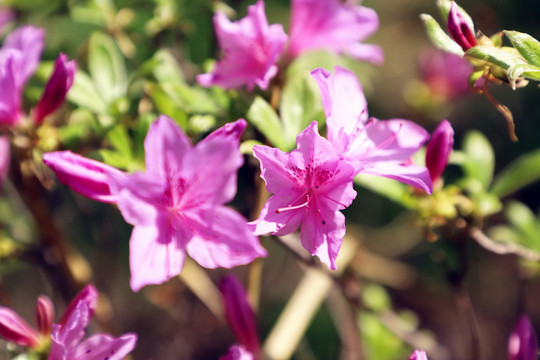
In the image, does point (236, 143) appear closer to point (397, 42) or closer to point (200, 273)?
point (200, 273)

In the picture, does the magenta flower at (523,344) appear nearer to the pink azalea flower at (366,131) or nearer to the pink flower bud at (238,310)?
the pink azalea flower at (366,131)

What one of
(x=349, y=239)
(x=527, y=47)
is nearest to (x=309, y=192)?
(x=527, y=47)

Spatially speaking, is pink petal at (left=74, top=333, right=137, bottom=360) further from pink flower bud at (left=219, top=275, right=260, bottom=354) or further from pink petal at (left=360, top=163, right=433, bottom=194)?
pink petal at (left=360, top=163, right=433, bottom=194)

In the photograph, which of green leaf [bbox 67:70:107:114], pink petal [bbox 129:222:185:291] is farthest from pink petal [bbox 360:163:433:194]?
green leaf [bbox 67:70:107:114]

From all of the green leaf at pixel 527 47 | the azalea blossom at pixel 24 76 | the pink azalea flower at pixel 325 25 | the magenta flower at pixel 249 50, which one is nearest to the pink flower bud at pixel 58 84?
the azalea blossom at pixel 24 76

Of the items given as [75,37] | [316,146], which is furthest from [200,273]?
[316,146]

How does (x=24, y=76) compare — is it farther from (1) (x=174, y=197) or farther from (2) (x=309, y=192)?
(2) (x=309, y=192)
